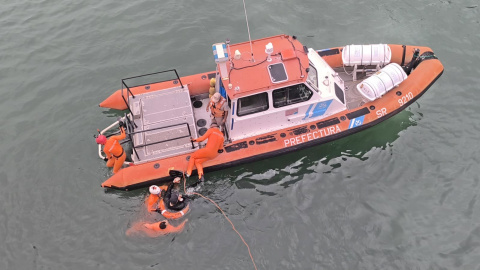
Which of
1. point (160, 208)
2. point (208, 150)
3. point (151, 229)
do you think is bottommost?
point (151, 229)

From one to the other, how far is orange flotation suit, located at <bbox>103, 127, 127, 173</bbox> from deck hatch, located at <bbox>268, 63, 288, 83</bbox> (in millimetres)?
3635

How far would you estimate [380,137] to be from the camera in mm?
9250

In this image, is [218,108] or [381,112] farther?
[381,112]

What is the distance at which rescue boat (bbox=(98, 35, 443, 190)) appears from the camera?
8.07 metres

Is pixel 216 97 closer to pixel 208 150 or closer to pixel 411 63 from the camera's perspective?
pixel 208 150

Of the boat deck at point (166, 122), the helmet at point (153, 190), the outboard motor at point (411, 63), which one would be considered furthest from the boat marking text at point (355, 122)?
the helmet at point (153, 190)

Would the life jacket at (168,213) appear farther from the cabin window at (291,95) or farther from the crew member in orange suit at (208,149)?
the cabin window at (291,95)

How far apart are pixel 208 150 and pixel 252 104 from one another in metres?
1.49

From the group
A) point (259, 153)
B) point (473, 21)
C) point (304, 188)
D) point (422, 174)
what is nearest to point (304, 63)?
point (259, 153)

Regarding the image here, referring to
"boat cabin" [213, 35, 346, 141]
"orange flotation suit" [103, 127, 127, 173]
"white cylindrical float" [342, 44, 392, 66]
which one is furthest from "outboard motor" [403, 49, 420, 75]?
"orange flotation suit" [103, 127, 127, 173]

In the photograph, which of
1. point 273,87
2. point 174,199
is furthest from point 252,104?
point 174,199

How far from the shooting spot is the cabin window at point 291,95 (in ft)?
26.9

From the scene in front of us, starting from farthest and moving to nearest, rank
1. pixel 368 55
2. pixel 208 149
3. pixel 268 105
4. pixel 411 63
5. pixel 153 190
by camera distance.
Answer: pixel 411 63 → pixel 368 55 → pixel 268 105 → pixel 208 149 → pixel 153 190

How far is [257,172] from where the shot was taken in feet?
28.8
